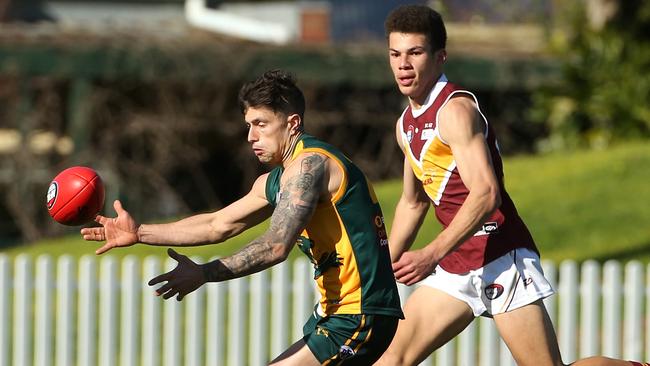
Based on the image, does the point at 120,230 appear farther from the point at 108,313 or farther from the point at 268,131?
the point at 108,313

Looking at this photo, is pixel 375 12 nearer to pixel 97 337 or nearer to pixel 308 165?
pixel 97 337

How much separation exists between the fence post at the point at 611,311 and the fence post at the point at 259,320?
2560mm

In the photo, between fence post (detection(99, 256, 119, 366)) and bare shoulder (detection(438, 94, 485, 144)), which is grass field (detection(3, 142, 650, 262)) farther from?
bare shoulder (detection(438, 94, 485, 144))

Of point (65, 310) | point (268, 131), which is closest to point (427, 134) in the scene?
point (268, 131)

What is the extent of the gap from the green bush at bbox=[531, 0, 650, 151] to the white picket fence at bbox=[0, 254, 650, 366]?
9192 mm

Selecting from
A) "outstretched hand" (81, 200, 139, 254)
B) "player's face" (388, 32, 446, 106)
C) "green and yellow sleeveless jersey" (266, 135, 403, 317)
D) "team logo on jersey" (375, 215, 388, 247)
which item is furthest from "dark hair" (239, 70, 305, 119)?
"player's face" (388, 32, 446, 106)

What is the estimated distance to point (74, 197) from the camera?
593 centimetres

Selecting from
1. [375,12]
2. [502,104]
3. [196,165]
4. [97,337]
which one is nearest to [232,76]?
[196,165]

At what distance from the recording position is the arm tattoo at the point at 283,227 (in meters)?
5.27

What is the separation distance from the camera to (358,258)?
5.58 meters

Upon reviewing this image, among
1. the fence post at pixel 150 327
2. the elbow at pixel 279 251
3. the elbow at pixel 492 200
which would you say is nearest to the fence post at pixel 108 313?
the fence post at pixel 150 327

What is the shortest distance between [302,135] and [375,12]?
24.9 m

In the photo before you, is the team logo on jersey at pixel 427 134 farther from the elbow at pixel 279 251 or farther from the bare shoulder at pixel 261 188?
the elbow at pixel 279 251

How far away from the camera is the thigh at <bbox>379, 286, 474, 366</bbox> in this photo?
6.52 meters
